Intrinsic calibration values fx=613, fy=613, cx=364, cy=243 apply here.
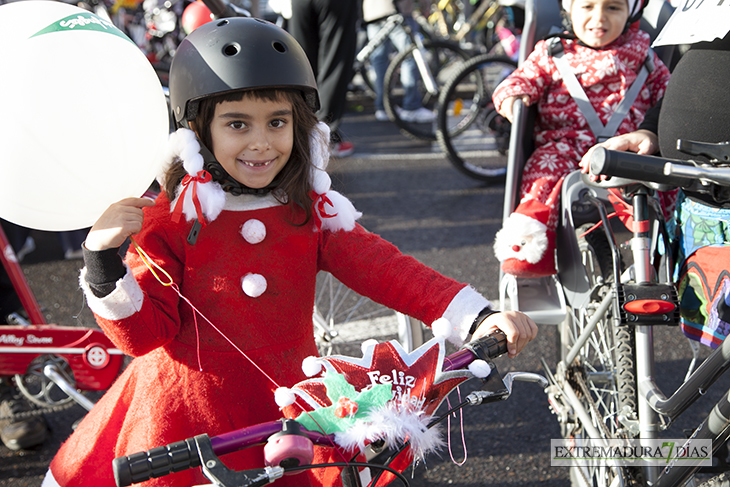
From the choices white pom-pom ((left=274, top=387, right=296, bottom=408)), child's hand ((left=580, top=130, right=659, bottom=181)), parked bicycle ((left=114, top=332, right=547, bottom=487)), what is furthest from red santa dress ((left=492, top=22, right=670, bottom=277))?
white pom-pom ((left=274, top=387, right=296, bottom=408))

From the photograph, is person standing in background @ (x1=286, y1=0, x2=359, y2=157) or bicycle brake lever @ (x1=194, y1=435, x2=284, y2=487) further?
person standing in background @ (x1=286, y1=0, x2=359, y2=157)

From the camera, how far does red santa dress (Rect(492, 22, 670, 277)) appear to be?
2605mm

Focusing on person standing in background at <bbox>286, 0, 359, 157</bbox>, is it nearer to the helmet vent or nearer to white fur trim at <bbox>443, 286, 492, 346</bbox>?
the helmet vent

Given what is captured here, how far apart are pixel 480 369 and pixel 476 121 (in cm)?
557

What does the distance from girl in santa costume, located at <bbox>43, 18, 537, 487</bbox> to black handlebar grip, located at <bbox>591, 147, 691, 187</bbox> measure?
43 centimetres

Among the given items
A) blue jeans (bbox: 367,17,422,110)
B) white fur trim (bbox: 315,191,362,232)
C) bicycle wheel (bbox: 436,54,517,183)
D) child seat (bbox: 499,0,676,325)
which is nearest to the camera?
white fur trim (bbox: 315,191,362,232)

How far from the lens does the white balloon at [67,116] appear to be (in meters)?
1.33

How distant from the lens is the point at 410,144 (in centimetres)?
649

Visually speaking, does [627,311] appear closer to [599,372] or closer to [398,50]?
[599,372]

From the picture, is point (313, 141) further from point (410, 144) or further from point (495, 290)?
point (410, 144)

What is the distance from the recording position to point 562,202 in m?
2.28

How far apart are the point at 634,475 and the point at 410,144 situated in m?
5.04

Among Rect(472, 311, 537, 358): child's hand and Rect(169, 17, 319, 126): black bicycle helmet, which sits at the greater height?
Rect(169, 17, 319, 126): black bicycle helmet

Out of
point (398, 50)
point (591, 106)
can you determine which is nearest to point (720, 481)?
point (591, 106)
